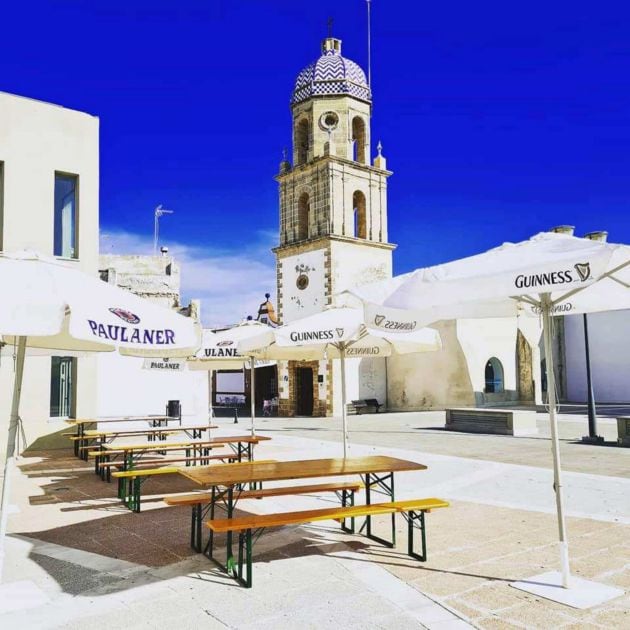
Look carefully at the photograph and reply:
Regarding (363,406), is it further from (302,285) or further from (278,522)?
(278,522)

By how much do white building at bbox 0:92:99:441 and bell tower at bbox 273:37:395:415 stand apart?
15271 millimetres

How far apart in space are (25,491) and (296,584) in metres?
5.72

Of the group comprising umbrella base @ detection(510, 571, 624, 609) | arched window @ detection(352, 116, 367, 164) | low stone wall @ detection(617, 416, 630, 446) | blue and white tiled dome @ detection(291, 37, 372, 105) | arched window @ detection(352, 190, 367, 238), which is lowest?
umbrella base @ detection(510, 571, 624, 609)

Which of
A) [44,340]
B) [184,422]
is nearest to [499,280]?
[44,340]

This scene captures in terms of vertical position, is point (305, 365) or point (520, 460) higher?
point (305, 365)

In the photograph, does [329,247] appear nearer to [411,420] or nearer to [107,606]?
[411,420]

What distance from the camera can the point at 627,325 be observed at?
31.7 meters

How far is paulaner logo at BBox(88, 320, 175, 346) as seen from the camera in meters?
4.27

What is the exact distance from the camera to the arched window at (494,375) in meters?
30.2

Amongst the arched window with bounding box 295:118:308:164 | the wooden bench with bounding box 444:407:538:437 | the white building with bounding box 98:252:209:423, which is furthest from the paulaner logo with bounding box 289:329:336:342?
the arched window with bounding box 295:118:308:164

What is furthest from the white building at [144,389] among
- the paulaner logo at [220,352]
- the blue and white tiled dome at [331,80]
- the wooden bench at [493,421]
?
the blue and white tiled dome at [331,80]

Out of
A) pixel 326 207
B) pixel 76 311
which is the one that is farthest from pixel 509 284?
pixel 326 207

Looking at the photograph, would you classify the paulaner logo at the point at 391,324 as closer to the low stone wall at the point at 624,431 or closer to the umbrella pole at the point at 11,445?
the umbrella pole at the point at 11,445

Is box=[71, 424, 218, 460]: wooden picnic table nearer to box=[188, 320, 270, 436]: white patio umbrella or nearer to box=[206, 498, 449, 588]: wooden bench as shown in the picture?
box=[188, 320, 270, 436]: white patio umbrella
